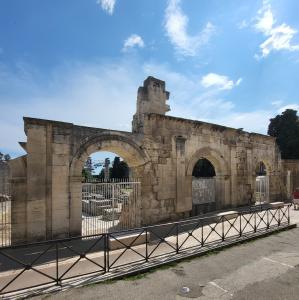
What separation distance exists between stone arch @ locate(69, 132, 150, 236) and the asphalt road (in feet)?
11.9

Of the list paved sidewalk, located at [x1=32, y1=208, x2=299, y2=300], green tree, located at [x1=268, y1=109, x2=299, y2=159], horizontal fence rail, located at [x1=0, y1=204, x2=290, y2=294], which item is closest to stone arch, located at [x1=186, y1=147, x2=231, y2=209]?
horizontal fence rail, located at [x1=0, y1=204, x2=290, y2=294]

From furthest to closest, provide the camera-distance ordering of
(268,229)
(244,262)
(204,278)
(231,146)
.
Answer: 1. (231,146)
2. (268,229)
3. (244,262)
4. (204,278)

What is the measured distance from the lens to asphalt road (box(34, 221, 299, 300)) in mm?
4703

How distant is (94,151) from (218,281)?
5410 mm

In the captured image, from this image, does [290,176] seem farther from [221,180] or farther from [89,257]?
[89,257]

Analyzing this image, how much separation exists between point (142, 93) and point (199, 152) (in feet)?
11.9

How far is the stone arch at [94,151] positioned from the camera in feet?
27.4

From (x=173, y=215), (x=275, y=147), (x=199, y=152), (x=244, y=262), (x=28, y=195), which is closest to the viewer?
(x=244, y=262)

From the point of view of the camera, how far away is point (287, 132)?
3142 cm

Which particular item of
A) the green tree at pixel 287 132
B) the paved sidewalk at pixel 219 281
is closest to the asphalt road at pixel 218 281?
the paved sidewalk at pixel 219 281

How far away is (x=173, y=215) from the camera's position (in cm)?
1076

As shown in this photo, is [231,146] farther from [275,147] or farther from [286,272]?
[286,272]

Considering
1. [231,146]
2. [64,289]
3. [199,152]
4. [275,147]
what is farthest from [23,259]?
[275,147]

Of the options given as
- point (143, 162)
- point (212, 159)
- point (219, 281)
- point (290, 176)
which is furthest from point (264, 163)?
point (219, 281)
